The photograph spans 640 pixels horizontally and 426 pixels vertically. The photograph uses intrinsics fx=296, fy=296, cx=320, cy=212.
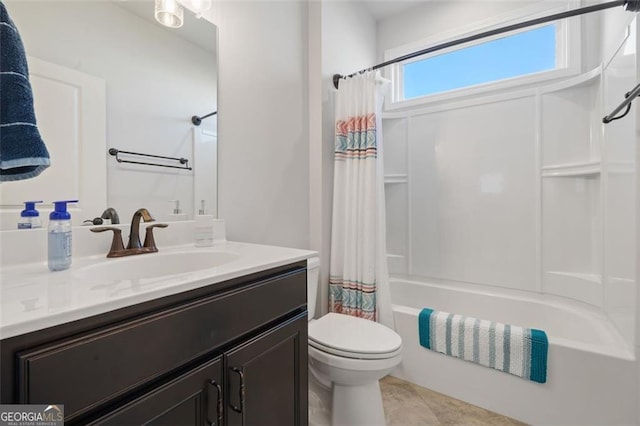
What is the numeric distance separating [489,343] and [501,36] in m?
2.13

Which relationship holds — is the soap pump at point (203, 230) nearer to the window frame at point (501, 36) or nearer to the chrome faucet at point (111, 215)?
the chrome faucet at point (111, 215)

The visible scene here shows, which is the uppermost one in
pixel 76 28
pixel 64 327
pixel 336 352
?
pixel 76 28

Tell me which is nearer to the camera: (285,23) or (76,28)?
(76,28)

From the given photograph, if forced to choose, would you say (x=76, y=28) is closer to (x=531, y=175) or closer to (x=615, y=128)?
(x=615, y=128)

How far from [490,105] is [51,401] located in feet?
8.83

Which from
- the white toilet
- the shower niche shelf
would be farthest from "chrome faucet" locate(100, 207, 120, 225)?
the shower niche shelf

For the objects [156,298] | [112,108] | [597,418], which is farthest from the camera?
[597,418]

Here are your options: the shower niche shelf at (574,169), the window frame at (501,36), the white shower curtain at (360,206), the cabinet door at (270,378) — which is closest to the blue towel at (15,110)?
the cabinet door at (270,378)

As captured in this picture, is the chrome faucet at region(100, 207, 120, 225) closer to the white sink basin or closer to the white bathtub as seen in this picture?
the white sink basin

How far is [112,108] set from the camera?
1.06 meters

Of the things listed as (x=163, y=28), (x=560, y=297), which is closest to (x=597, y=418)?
(x=560, y=297)

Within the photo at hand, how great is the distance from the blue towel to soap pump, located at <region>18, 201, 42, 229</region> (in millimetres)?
231

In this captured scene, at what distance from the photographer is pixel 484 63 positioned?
2305 millimetres

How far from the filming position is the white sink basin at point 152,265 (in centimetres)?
87
